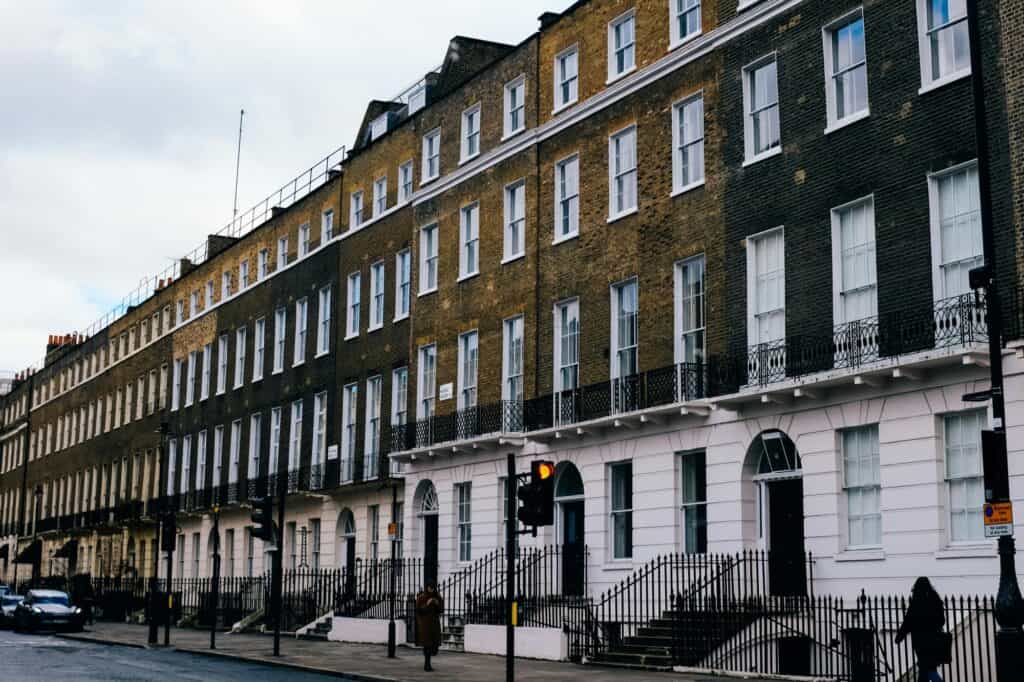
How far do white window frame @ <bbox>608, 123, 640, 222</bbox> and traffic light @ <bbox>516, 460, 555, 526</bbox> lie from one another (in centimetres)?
1130

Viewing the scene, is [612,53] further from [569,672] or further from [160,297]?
[160,297]

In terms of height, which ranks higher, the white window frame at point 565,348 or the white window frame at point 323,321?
the white window frame at point 323,321

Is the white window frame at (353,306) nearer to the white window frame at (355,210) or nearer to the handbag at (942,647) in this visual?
the white window frame at (355,210)

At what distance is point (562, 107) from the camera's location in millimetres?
31078

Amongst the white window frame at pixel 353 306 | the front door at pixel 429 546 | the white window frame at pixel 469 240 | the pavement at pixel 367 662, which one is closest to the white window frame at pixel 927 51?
the pavement at pixel 367 662

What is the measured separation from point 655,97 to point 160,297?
126 ft

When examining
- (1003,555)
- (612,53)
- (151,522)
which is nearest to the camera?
(1003,555)

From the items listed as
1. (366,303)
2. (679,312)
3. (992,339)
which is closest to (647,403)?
(679,312)

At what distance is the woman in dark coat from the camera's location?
1661 cm

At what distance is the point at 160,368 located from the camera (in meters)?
59.5

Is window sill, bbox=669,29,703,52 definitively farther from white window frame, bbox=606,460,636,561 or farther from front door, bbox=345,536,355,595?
front door, bbox=345,536,355,595

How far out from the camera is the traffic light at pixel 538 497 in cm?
1766

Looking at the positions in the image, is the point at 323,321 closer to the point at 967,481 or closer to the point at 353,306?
the point at 353,306

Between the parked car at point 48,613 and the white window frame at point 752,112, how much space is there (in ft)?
88.8
